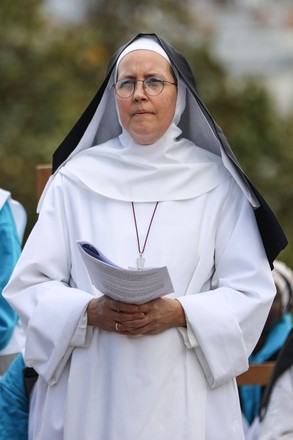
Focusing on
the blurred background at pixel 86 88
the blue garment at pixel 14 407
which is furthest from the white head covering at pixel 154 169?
the blurred background at pixel 86 88

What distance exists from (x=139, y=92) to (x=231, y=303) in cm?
97

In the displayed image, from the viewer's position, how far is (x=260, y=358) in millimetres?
6414

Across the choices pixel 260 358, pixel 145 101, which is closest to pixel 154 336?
pixel 145 101

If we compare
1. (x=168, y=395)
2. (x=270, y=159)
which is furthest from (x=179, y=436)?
(x=270, y=159)

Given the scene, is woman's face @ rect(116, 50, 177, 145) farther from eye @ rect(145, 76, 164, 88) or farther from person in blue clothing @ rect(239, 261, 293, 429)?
person in blue clothing @ rect(239, 261, 293, 429)

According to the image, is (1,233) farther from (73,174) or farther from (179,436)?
(179,436)

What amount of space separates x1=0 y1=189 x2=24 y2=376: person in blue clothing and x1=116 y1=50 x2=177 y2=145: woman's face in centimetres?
104

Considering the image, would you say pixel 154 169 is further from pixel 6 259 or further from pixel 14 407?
pixel 14 407

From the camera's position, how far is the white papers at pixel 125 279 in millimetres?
4199

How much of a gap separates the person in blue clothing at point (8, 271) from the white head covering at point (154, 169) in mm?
715

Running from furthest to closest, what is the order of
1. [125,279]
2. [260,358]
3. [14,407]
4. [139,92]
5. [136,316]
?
1. [260,358]
2. [14,407]
3. [139,92]
4. [136,316]
5. [125,279]

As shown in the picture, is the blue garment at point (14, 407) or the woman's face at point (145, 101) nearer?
the woman's face at point (145, 101)

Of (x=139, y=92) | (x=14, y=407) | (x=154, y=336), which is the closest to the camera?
(x=154, y=336)

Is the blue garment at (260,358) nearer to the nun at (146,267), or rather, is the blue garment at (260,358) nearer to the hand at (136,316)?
the nun at (146,267)
